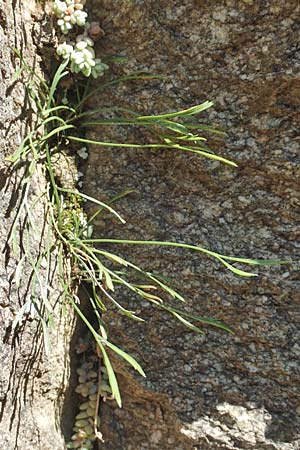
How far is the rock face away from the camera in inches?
45.2

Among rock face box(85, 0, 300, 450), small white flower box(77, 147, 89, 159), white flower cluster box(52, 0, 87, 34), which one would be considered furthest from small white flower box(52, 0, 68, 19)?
small white flower box(77, 147, 89, 159)

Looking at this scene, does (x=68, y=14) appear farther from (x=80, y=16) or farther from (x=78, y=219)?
(x=78, y=219)

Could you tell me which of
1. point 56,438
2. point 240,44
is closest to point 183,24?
point 240,44

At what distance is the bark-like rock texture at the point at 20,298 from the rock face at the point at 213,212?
0.15m

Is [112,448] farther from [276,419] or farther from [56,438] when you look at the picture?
[276,419]

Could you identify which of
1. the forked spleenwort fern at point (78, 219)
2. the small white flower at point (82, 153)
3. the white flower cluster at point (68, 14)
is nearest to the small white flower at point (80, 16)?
the white flower cluster at point (68, 14)

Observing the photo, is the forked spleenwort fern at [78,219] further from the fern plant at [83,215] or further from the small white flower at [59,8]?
the small white flower at [59,8]

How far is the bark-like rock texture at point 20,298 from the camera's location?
3.71 ft

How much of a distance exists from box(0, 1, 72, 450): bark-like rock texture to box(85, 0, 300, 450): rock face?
0.15 meters

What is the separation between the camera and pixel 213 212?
1222mm

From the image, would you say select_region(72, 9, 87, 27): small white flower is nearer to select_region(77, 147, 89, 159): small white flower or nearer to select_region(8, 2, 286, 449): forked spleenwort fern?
select_region(8, 2, 286, 449): forked spleenwort fern

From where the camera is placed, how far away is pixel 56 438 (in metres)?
1.28

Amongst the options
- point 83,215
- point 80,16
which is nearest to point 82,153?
point 83,215

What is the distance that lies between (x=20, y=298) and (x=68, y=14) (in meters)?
0.62
